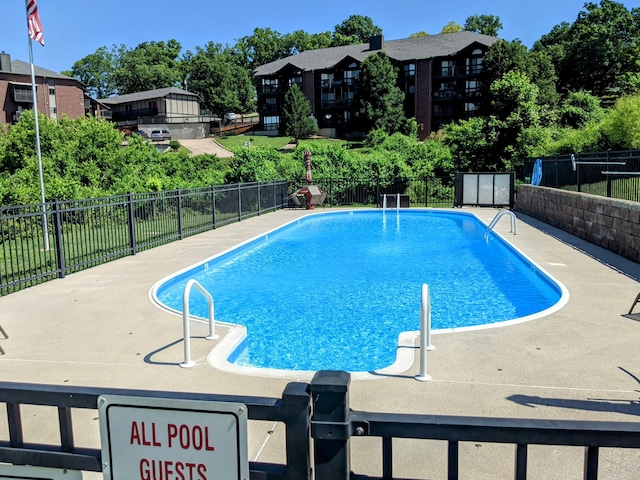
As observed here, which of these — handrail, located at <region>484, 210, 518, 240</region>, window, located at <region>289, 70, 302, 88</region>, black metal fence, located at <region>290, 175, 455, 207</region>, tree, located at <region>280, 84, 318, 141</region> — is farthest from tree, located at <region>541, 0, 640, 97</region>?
handrail, located at <region>484, 210, 518, 240</region>

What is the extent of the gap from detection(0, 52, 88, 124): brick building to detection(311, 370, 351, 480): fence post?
5833 cm

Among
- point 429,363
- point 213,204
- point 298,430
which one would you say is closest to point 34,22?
point 213,204

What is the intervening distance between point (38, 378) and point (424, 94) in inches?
2301

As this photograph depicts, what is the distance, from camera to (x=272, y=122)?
71750 millimetres

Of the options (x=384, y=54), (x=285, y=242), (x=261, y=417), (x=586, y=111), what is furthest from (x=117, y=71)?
(x=261, y=417)

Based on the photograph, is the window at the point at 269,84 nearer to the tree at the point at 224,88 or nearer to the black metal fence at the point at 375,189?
the tree at the point at 224,88

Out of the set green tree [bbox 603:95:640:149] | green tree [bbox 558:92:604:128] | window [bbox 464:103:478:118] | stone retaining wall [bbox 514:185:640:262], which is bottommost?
stone retaining wall [bbox 514:185:640:262]

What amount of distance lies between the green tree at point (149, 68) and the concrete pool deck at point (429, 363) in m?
94.7

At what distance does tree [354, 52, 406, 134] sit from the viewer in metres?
55.1

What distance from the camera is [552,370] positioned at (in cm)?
563

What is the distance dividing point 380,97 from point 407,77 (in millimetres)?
7586

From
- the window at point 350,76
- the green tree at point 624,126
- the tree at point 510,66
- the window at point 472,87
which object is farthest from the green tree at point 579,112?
the window at point 350,76

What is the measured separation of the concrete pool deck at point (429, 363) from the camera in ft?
15.0

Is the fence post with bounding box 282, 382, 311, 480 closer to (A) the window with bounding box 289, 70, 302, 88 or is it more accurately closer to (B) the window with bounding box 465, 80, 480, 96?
(B) the window with bounding box 465, 80, 480, 96
